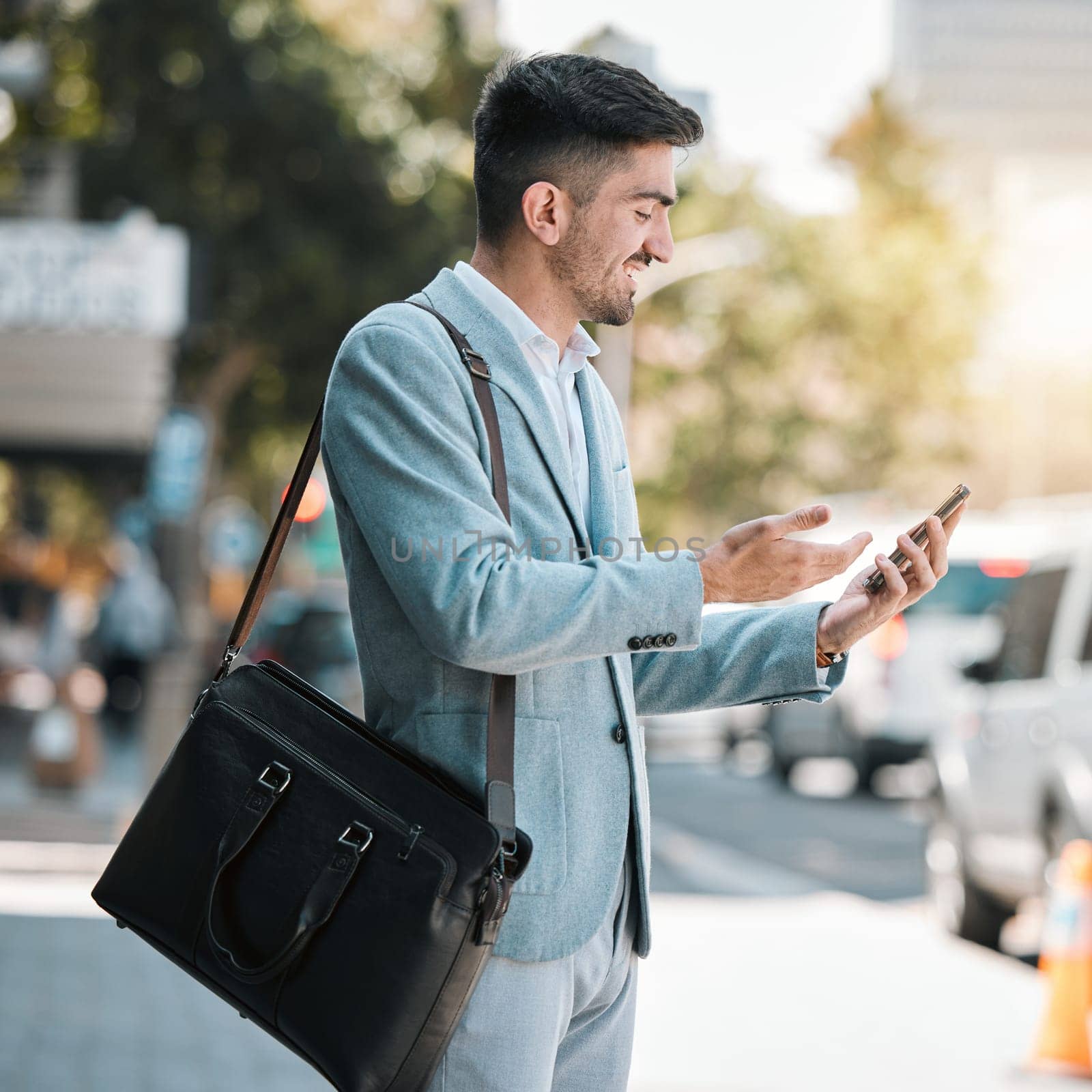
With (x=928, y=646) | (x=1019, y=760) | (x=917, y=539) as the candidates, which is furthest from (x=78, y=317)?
(x=917, y=539)

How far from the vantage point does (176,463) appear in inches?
573

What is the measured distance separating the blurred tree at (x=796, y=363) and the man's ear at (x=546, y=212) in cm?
2743

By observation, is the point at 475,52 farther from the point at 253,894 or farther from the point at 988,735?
the point at 253,894

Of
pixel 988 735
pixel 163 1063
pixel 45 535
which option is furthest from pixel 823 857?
pixel 45 535

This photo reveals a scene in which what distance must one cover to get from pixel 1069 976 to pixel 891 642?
840 cm

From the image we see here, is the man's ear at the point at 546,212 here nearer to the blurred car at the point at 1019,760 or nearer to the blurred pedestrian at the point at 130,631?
the blurred car at the point at 1019,760

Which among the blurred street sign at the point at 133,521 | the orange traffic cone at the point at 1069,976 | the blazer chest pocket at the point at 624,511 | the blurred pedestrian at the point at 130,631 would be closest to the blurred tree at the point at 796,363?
the blurred street sign at the point at 133,521

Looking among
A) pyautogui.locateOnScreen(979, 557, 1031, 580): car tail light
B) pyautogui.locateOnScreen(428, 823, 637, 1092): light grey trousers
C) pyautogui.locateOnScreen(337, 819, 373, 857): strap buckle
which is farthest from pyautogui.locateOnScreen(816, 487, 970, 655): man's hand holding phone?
pyautogui.locateOnScreen(979, 557, 1031, 580): car tail light

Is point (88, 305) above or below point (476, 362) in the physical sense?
below

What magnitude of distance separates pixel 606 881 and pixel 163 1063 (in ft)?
12.2

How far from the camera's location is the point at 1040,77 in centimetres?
18888

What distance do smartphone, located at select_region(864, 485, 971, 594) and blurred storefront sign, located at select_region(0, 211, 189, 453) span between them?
1329 cm

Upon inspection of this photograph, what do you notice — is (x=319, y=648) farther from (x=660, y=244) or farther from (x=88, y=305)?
(x=660, y=244)

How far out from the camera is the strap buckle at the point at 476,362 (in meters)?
2.19
